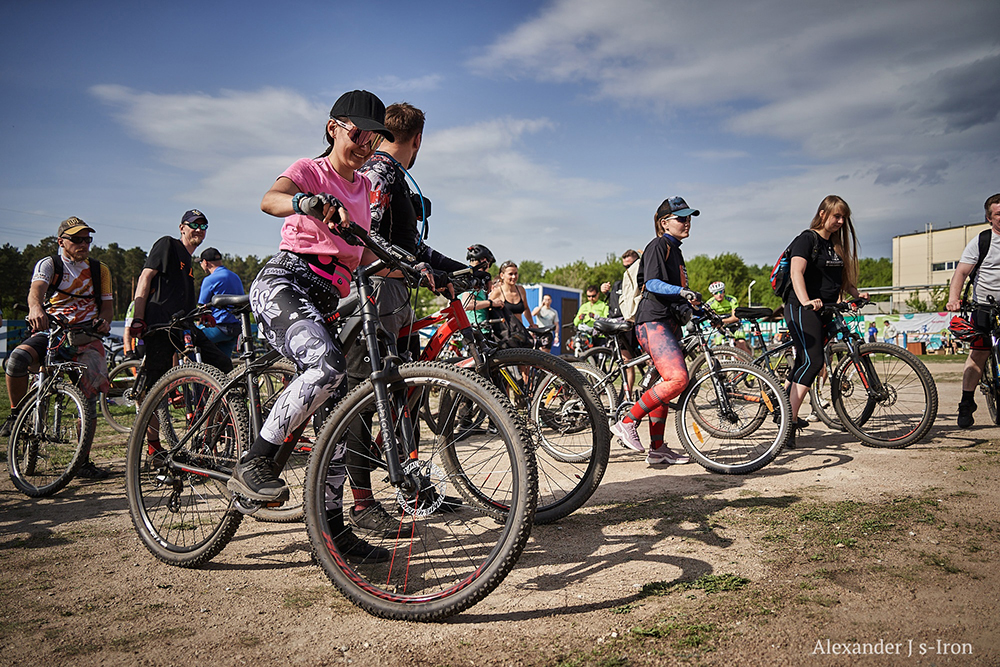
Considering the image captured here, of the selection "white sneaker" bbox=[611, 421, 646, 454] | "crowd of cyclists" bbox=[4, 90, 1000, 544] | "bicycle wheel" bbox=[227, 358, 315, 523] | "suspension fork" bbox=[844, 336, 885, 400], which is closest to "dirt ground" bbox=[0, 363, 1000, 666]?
"bicycle wheel" bbox=[227, 358, 315, 523]

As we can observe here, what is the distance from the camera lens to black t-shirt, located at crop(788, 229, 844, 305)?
568cm

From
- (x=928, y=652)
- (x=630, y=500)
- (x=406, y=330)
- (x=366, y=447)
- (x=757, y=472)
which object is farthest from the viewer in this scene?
(x=757, y=472)

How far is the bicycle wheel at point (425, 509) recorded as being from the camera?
85.2 inches

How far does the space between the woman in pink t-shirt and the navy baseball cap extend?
116 inches

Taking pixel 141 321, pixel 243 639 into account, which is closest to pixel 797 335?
pixel 243 639

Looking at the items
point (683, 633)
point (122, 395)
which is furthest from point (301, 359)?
point (122, 395)

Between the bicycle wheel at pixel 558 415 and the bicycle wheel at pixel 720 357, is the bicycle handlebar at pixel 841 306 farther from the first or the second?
the bicycle wheel at pixel 558 415

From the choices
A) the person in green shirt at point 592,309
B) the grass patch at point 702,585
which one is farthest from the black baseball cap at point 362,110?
the person in green shirt at point 592,309

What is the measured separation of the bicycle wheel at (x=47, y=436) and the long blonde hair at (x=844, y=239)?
21.4 ft

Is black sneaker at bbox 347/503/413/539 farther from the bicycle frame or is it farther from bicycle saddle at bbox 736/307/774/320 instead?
the bicycle frame

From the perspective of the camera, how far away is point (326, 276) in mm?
2924

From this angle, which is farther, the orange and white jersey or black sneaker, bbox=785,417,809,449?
the orange and white jersey

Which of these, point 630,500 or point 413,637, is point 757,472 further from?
point 413,637

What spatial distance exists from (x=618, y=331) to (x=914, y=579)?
3565 mm
